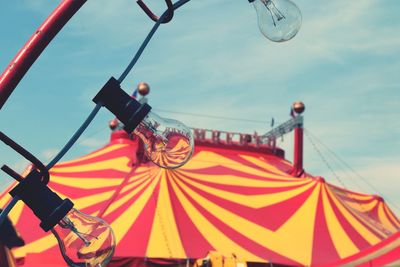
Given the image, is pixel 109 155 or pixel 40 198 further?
pixel 109 155

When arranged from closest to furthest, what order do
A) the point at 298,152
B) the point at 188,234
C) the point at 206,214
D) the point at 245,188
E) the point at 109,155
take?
the point at 188,234, the point at 206,214, the point at 245,188, the point at 109,155, the point at 298,152

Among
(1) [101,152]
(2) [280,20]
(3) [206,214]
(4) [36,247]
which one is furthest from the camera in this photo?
(1) [101,152]

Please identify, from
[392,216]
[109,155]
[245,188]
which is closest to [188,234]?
[245,188]

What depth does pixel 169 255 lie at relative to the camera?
26.7 feet

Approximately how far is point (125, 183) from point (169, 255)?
80.1 inches

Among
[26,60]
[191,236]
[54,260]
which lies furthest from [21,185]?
[191,236]

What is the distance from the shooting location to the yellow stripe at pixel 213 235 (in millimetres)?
8492

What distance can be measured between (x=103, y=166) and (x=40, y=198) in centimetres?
963

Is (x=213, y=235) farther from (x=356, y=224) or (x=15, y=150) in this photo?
(x=15, y=150)

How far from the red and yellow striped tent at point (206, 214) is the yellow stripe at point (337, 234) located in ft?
0.05

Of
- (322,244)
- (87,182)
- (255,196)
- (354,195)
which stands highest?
(354,195)

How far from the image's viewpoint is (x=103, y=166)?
1090cm

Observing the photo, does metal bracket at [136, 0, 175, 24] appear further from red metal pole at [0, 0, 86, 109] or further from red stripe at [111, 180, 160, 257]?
red stripe at [111, 180, 160, 257]

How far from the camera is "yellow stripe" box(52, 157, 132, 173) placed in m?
10.7
